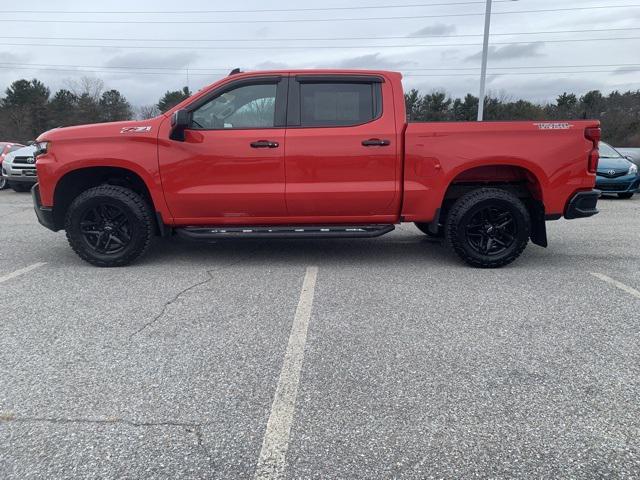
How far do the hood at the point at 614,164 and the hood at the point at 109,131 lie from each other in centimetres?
1091

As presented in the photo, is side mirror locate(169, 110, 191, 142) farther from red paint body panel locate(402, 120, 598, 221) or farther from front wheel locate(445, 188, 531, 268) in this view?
front wheel locate(445, 188, 531, 268)

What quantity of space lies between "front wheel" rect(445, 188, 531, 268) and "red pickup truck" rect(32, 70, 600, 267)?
0.01 metres

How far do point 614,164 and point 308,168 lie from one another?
10.2 metres

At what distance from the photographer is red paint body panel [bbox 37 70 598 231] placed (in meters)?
5.08

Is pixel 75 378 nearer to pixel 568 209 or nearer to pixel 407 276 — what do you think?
pixel 407 276

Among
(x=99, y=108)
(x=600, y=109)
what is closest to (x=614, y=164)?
(x=600, y=109)

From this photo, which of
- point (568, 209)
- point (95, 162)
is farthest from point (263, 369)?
point (568, 209)

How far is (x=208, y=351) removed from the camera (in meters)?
3.35

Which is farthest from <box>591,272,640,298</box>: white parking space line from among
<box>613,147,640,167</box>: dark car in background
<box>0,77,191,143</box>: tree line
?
<box>0,77,191,143</box>: tree line

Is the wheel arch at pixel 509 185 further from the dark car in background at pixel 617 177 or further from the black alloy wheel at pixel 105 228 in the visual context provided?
the dark car in background at pixel 617 177

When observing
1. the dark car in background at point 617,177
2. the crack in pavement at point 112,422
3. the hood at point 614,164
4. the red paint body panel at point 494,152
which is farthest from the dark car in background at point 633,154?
the crack in pavement at point 112,422

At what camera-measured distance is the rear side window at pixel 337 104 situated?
5.20 metres

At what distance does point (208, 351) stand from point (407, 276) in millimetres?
2454

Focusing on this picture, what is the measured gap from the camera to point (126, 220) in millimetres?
5379
